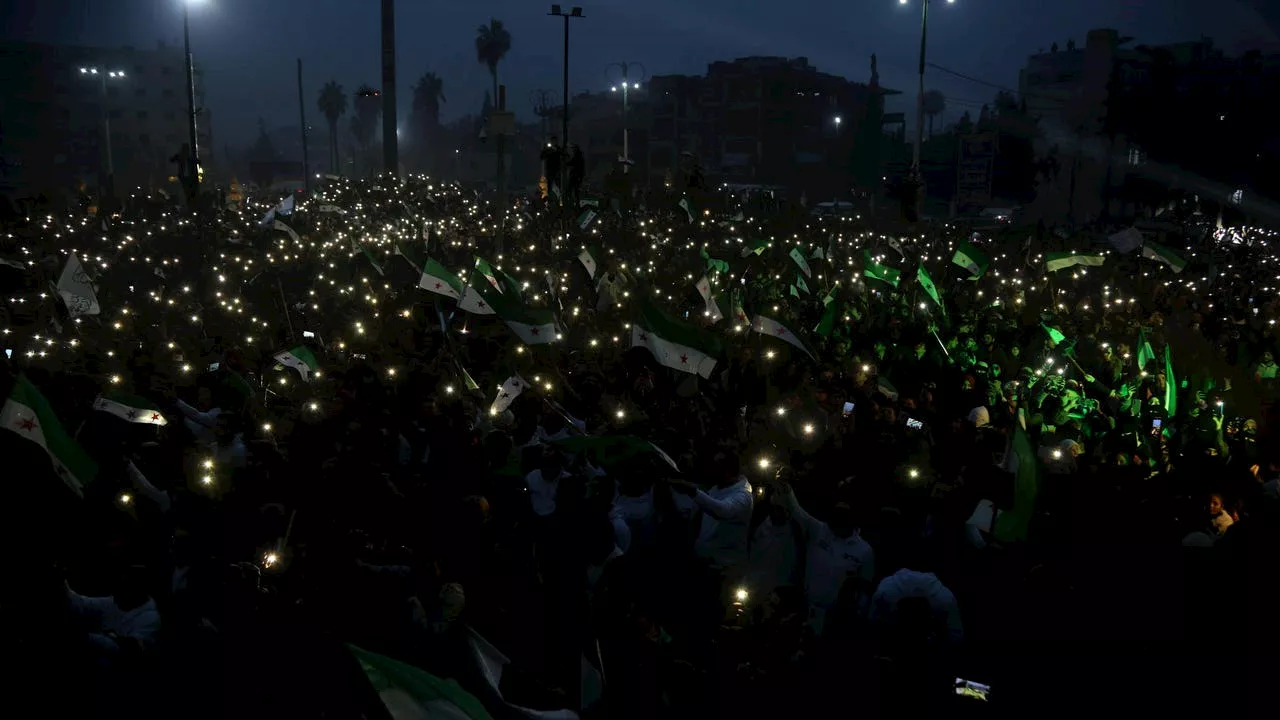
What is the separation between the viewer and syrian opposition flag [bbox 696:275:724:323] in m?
13.1

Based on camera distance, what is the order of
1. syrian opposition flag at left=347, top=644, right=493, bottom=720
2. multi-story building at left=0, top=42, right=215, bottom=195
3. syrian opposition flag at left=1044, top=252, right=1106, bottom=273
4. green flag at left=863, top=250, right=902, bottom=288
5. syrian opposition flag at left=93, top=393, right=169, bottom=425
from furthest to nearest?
1. multi-story building at left=0, top=42, right=215, bottom=195
2. syrian opposition flag at left=1044, top=252, right=1106, bottom=273
3. green flag at left=863, top=250, right=902, bottom=288
4. syrian opposition flag at left=93, top=393, right=169, bottom=425
5. syrian opposition flag at left=347, top=644, right=493, bottom=720

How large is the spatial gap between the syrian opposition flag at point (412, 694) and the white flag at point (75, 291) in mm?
11013

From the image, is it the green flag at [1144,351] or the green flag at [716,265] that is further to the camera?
the green flag at [716,265]

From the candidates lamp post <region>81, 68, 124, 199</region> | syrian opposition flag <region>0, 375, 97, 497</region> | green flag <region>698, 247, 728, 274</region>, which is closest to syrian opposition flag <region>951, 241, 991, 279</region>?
green flag <region>698, 247, 728, 274</region>

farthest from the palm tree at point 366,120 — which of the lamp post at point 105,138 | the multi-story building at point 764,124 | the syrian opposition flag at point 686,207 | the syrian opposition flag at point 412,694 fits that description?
the syrian opposition flag at point 412,694

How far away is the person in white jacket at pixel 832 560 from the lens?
6340 mm

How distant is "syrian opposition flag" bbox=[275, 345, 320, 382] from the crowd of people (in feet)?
0.13

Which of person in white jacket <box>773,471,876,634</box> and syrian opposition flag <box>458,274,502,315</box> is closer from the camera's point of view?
person in white jacket <box>773,471,876,634</box>

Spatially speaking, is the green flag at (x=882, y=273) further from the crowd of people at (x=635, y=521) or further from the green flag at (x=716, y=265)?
the green flag at (x=716, y=265)

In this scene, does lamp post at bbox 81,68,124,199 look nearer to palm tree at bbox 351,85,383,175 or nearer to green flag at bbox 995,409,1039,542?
green flag at bbox 995,409,1039,542

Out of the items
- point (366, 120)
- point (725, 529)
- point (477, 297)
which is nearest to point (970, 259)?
point (477, 297)

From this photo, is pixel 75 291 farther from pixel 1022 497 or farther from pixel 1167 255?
pixel 1167 255

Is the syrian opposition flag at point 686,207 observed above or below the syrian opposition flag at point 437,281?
below

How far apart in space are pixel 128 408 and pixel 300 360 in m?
2.66
